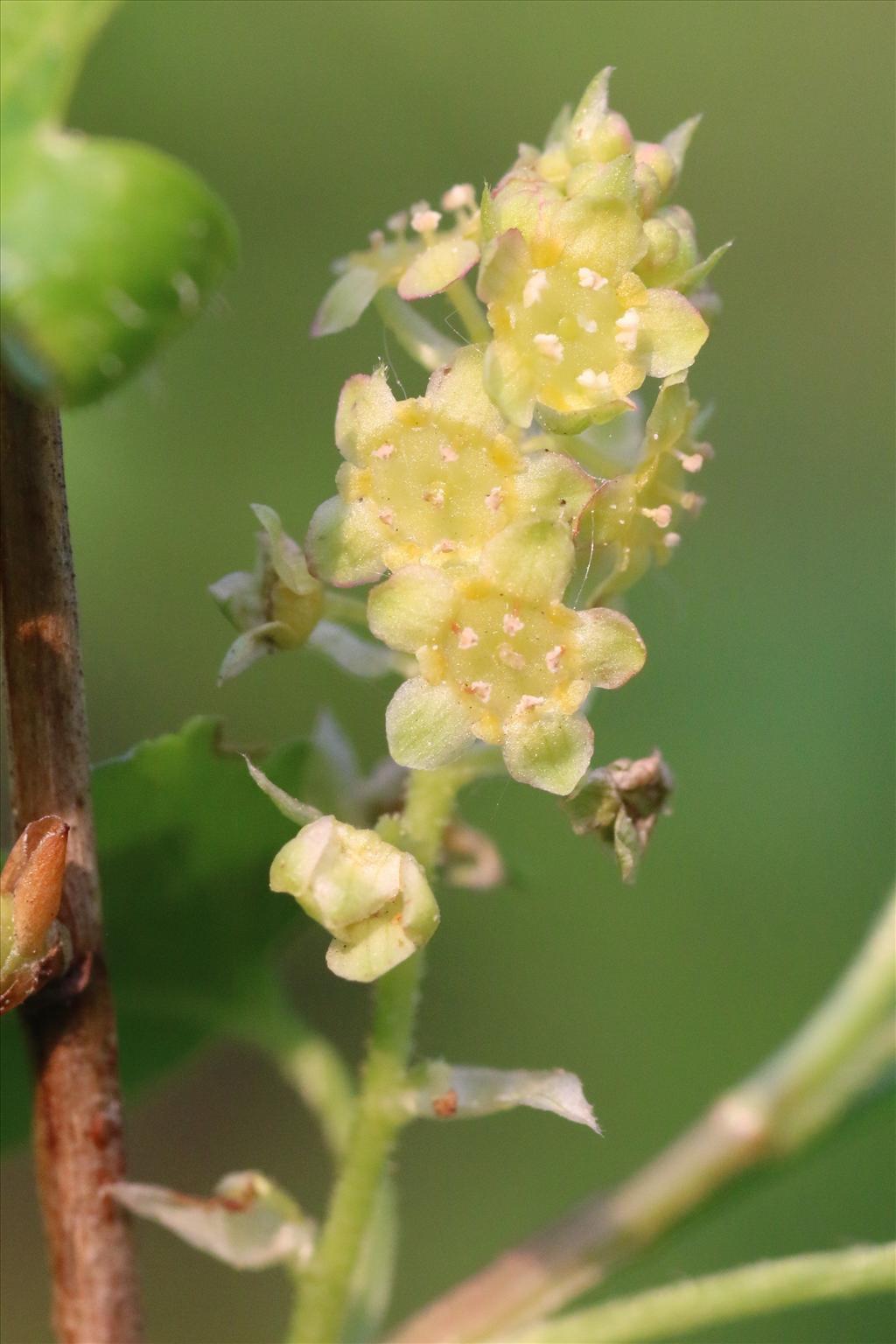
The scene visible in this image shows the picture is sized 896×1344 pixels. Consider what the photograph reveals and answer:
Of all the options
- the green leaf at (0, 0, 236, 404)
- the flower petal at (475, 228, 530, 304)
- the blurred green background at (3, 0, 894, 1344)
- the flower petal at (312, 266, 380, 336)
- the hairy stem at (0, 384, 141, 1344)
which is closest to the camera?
the green leaf at (0, 0, 236, 404)

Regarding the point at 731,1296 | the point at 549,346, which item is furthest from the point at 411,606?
the point at 731,1296

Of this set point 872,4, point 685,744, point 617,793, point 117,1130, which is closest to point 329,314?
point 617,793

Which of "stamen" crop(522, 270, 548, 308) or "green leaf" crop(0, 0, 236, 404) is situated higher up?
"stamen" crop(522, 270, 548, 308)

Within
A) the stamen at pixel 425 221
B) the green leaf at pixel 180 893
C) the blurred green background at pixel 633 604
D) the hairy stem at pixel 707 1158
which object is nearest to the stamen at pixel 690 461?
the stamen at pixel 425 221

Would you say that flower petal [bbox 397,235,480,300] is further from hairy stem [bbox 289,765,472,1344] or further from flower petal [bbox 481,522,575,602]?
hairy stem [bbox 289,765,472,1344]

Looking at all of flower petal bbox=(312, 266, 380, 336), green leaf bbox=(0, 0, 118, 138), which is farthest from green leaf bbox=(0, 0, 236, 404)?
flower petal bbox=(312, 266, 380, 336)

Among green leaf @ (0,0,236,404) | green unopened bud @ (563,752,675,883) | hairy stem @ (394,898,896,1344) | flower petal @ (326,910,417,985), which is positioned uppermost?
green leaf @ (0,0,236,404)

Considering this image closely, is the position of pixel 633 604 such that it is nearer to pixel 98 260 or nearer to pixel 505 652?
pixel 505 652

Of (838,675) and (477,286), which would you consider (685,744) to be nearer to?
(838,675)
